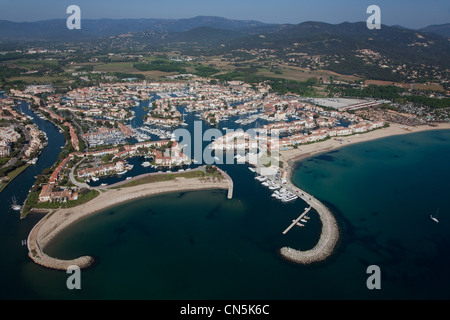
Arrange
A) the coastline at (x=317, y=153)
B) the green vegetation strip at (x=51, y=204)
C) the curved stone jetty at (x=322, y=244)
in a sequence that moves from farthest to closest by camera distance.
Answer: the green vegetation strip at (x=51, y=204) → the coastline at (x=317, y=153) → the curved stone jetty at (x=322, y=244)

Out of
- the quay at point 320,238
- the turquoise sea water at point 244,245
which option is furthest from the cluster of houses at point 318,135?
the quay at point 320,238

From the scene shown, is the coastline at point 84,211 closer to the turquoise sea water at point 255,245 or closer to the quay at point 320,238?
the turquoise sea water at point 255,245

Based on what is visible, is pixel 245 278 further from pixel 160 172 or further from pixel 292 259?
pixel 160 172

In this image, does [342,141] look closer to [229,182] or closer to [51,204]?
[229,182]

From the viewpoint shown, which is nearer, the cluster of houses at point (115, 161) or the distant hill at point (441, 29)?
the cluster of houses at point (115, 161)

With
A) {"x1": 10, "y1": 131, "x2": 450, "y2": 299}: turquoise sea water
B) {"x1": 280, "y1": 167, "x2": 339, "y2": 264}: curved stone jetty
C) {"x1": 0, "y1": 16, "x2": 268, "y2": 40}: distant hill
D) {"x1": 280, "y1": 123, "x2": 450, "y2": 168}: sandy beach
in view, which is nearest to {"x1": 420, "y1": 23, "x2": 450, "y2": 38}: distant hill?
{"x1": 0, "y1": 16, "x2": 268, "y2": 40}: distant hill

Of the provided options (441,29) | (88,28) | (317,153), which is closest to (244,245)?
(317,153)
